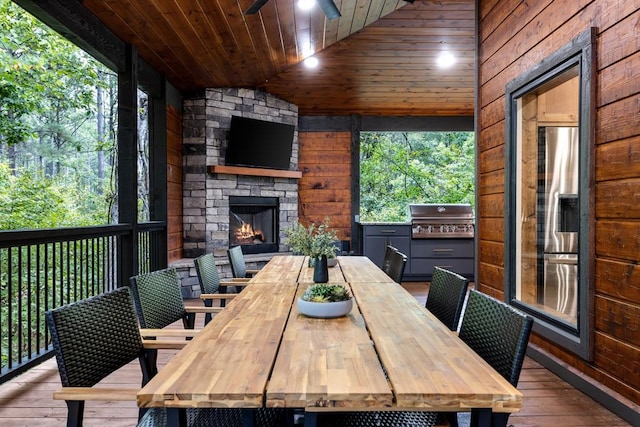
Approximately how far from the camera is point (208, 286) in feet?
9.34

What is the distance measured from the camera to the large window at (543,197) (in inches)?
124

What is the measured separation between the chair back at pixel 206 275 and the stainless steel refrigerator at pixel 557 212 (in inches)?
90.9

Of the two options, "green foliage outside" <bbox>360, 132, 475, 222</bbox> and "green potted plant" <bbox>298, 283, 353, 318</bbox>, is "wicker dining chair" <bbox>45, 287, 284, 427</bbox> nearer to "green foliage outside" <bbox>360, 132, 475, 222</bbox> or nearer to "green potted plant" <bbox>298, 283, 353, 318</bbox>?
"green potted plant" <bbox>298, 283, 353, 318</bbox>

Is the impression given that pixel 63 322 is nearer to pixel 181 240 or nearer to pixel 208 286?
pixel 208 286

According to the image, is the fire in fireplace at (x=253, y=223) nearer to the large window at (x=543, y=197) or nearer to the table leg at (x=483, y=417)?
the large window at (x=543, y=197)

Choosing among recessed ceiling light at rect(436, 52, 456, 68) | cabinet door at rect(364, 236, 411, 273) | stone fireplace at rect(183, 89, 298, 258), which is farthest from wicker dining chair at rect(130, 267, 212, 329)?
cabinet door at rect(364, 236, 411, 273)

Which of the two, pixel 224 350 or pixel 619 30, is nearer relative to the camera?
pixel 224 350

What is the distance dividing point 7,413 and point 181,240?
3580 millimetres

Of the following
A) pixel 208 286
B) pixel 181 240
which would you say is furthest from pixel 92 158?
pixel 208 286

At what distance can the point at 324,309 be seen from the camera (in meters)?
1.70

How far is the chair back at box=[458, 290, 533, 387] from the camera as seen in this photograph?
132 centimetres

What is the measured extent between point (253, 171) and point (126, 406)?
4004 mm

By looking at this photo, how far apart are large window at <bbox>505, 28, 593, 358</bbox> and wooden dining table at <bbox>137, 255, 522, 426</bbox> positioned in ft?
6.26

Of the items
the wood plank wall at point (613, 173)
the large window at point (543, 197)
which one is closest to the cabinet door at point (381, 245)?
the large window at point (543, 197)
